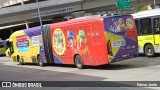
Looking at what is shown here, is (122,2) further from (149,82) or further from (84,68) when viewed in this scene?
(149,82)

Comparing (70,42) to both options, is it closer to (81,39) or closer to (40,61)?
(81,39)

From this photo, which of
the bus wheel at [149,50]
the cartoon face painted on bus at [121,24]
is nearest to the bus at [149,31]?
the bus wheel at [149,50]

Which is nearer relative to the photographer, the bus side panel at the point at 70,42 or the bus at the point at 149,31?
the bus side panel at the point at 70,42

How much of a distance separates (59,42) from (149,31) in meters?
5.52

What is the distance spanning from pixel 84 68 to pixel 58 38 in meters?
3.06

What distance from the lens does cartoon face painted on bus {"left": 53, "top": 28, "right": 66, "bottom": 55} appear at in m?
21.6

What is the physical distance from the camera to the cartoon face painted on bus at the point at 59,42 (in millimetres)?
21641

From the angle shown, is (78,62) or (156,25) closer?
(78,62)

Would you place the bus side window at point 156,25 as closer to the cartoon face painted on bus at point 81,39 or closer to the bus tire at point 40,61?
the cartoon face painted on bus at point 81,39

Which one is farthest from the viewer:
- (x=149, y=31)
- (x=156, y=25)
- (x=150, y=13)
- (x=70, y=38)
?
(x=149, y=31)

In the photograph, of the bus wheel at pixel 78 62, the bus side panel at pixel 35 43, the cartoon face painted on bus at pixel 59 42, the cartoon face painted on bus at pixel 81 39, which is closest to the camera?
the cartoon face painted on bus at pixel 81 39

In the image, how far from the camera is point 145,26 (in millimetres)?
22469

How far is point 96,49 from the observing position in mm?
18359

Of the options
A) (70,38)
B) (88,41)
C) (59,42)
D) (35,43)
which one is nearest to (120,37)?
(88,41)
